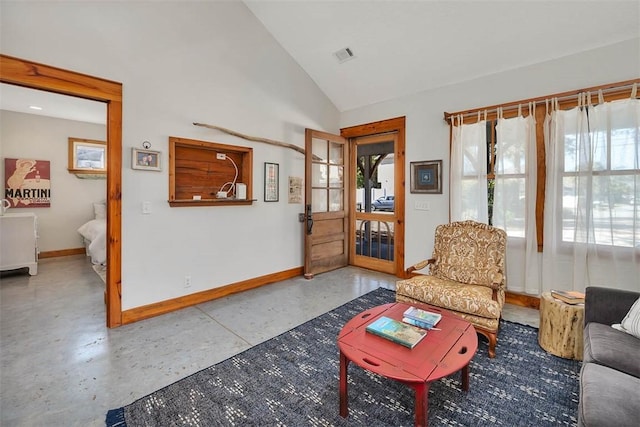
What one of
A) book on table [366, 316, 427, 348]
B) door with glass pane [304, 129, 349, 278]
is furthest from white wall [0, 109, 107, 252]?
book on table [366, 316, 427, 348]

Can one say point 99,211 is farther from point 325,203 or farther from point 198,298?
point 325,203

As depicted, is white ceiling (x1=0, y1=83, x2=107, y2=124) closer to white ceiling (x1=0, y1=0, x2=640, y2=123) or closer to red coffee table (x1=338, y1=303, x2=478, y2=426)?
white ceiling (x1=0, y1=0, x2=640, y2=123)

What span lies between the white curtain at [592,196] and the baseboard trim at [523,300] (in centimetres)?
20

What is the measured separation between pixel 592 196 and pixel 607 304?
4.65 ft

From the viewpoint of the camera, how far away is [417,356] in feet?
5.05

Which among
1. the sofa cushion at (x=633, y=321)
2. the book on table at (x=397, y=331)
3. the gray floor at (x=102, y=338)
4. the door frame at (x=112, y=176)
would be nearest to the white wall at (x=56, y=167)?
the gray floor at (x=102, y=338)

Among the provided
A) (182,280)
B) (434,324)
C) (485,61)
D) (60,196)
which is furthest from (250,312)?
(60,196)

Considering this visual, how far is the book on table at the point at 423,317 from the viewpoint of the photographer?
1869 mm

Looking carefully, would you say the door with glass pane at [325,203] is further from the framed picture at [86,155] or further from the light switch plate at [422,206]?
the framed picture at [86,155]

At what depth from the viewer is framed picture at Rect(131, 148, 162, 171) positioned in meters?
2.85

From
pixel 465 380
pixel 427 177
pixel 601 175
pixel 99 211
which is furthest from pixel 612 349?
pixel 99 211

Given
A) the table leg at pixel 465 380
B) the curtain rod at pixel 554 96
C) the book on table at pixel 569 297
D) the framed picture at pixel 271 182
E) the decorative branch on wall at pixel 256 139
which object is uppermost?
the curtain rod at pixel 554 96

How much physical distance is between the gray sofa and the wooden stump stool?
0.28 metres

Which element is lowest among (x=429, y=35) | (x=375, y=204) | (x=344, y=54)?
(x=375, y=204)
